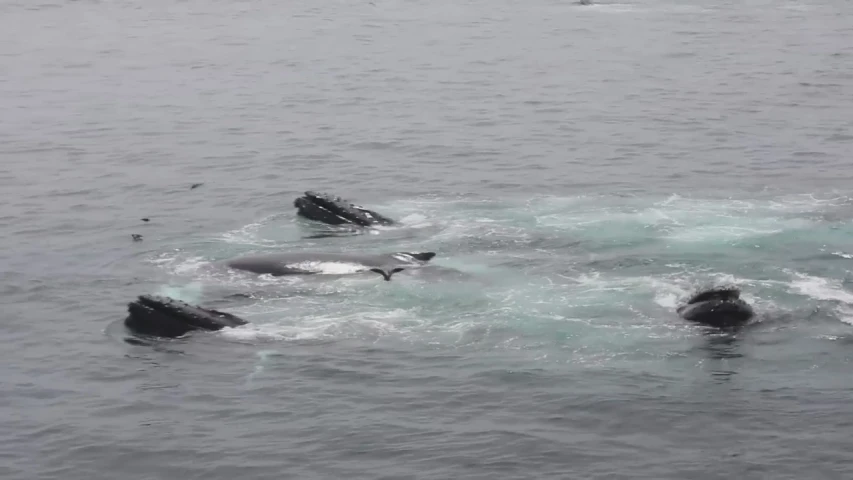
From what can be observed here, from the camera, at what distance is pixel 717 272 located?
34.9 metres

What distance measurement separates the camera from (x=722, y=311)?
30812mm

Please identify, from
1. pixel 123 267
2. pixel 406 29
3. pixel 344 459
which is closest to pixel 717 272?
pixel 344 459

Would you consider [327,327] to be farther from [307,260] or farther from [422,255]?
[422,255]

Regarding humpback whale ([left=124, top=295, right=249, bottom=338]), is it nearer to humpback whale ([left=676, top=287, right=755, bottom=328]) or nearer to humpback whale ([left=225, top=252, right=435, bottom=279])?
humpback whale ([left=225, top=252, right=435, bottom=279])

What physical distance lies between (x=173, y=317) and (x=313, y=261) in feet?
18.3

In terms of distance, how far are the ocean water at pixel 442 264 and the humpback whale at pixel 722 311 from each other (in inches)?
17.8

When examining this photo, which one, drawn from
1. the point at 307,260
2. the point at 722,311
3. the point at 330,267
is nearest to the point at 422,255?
the point at 330,267

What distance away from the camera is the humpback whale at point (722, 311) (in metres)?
30.8

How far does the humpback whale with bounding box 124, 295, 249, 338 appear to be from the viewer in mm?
31156

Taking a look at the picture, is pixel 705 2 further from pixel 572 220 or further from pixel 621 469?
pixel 621 469

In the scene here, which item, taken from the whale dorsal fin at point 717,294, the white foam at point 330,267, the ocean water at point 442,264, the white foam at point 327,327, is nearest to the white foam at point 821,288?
the ocean water at point 442,264

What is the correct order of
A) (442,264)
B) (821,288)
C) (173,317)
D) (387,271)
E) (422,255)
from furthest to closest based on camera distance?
1. (442,264)
2. (422,255)
3. (387,271)
4. (821,288)
5. (173,317)

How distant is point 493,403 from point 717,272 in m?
10.6

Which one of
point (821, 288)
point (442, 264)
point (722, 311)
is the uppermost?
point (722, 311)
